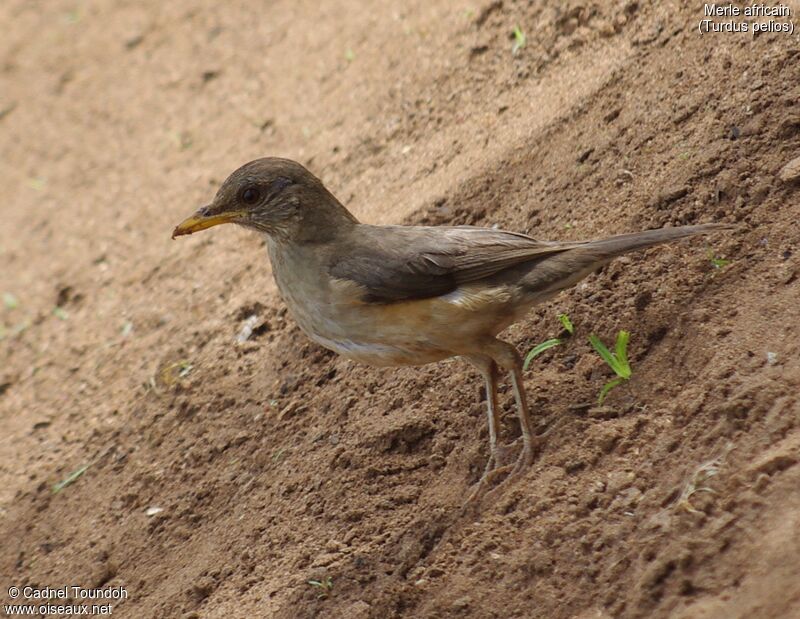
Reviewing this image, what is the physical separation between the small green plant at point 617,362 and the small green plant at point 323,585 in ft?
5.92

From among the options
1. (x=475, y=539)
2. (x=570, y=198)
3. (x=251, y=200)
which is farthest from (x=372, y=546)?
(x=570, y=198)

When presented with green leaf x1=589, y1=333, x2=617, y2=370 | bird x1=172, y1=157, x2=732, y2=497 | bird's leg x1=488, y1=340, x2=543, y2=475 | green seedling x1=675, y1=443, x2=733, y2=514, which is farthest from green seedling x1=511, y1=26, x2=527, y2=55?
green seedling x1=675, y1=443, x2=733, y2=514

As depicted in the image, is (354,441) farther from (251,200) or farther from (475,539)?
(251,200)

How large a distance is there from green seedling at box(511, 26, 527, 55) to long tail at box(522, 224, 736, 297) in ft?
11.2

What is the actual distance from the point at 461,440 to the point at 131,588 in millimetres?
2268

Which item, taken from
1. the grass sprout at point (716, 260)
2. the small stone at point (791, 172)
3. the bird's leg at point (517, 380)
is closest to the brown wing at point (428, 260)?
the bird's leg at point (517, 380)

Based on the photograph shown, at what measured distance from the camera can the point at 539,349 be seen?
6113 millimetres

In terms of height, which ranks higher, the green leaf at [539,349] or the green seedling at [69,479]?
the green seedling at [69,479]

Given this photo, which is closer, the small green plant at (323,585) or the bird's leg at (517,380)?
the small green plant at (323,585)

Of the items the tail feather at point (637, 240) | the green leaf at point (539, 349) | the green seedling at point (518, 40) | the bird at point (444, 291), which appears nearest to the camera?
the tail feather at point (637, 240)

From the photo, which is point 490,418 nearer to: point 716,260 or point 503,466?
point 503,466

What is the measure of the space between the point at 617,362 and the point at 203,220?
2.66 metres

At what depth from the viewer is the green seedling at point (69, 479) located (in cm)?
737

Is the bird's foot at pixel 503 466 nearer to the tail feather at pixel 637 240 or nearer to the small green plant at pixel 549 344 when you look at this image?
the small green plant at pixel 549 344
